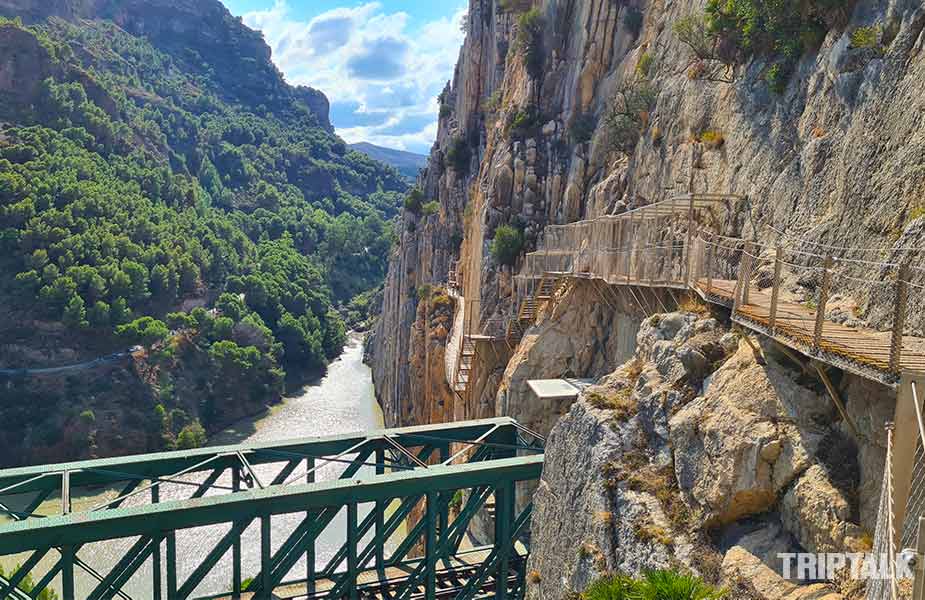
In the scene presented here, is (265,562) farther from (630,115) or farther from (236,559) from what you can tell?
(630,115)

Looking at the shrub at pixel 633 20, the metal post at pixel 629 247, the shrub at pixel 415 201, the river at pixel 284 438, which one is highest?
the shrub at pixel 633 20

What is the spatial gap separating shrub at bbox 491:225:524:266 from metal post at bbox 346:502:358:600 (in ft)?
70.9

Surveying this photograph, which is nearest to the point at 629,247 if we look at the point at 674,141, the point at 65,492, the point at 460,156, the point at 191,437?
the point at 674,141

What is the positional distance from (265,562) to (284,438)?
17.6 m

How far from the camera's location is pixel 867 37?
11.8 meters

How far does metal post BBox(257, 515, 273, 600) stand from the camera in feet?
29.4

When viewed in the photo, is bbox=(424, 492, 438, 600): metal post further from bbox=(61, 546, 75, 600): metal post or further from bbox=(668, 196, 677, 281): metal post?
bbox=(668, 196, 677, 281): metal post

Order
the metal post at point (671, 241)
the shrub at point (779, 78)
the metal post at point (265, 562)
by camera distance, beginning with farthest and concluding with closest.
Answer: the shrub at point (779, 78) → the metal post at point (671, 241) → the metal post at point (265, 562)

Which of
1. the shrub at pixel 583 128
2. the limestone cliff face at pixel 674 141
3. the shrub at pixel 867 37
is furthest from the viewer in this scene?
the shrub at pixel 583 128

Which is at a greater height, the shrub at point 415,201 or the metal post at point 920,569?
the shrub at point 415,201

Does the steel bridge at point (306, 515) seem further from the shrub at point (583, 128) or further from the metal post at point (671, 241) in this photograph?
the shrub at point (583, 128)

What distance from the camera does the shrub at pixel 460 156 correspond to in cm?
4825

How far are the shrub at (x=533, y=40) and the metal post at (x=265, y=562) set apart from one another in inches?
1226

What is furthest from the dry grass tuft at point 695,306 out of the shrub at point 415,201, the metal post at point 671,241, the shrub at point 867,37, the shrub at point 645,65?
the shrub at point 415,201
